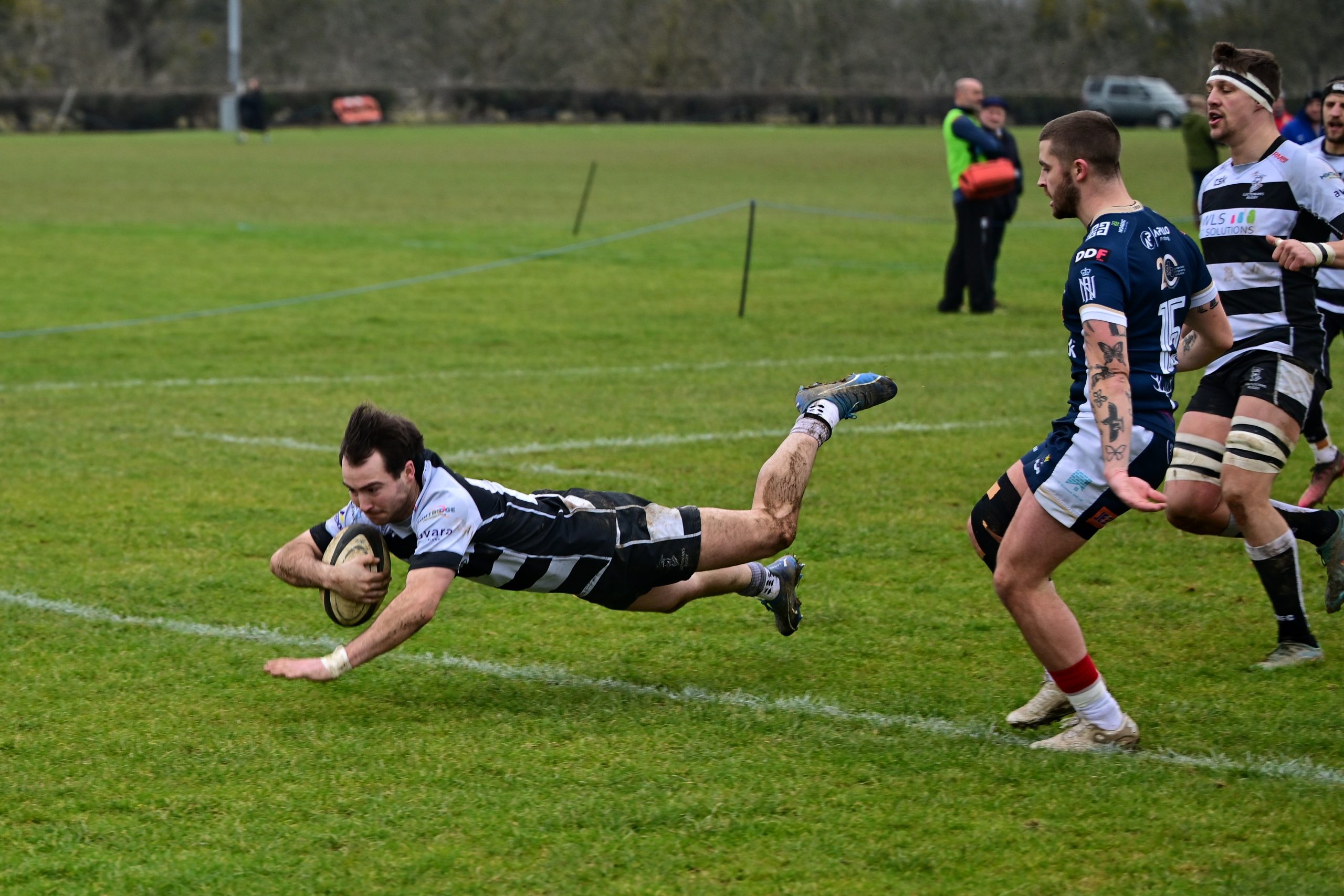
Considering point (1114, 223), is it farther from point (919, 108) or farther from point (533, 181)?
point (919, 108)

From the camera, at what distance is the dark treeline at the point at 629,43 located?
300 feet

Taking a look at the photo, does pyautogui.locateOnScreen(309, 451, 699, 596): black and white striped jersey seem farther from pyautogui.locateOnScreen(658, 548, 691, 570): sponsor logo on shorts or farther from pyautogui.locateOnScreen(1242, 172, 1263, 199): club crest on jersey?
pyautogui.locateOnScreen(1242, 172, 1263, 199): club crest on jersey

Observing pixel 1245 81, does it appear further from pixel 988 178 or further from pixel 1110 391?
pixel 988 178

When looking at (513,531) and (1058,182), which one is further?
(513,531)

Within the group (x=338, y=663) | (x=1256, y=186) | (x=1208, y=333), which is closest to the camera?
(x=338, y=663)

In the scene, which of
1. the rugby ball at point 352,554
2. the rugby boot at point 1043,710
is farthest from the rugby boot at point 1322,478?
the rugby ball at point 352,554

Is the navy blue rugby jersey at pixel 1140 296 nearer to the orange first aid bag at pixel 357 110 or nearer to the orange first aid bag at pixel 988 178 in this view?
the orange first aid bag at pixel 988 178

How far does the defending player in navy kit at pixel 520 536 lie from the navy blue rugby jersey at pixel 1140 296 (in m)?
1.28

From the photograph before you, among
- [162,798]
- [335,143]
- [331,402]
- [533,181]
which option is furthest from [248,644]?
[335,143]

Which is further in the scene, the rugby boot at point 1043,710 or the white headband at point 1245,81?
the white headband at point 1245,81

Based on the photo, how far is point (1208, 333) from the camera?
5465 mm

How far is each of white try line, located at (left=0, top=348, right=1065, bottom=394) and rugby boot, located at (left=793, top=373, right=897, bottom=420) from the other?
726 cm

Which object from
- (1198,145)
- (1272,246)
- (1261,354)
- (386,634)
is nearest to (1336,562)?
(1261,354)

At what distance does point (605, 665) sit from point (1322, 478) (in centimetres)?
484
